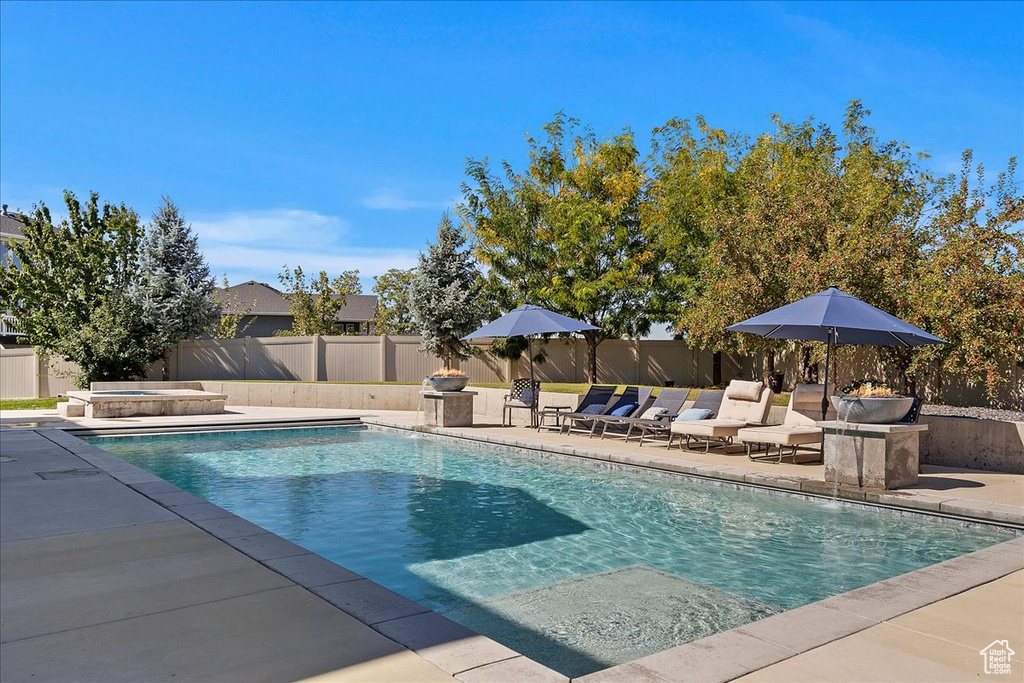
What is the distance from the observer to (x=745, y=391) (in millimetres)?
11672

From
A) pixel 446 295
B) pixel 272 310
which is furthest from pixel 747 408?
pixel 272 310

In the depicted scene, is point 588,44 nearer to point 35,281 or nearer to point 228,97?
point 228,97

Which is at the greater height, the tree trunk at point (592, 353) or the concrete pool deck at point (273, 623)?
the tree trunk at point (592, 353)

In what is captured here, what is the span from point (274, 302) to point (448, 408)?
32936mm

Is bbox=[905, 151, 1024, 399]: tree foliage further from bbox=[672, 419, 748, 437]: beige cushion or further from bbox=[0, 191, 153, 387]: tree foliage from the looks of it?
bbox=[0, 191, 153, 387]: tree foliage

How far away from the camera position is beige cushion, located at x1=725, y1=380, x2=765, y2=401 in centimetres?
1160

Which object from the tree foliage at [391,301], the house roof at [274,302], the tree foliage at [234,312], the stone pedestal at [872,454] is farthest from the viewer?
the house roof at [274,302]

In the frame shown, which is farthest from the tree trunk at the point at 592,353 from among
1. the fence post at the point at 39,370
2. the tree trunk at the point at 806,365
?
the fence post at the point at 39,370

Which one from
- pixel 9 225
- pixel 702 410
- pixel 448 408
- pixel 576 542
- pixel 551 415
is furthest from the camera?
pixel 9 225

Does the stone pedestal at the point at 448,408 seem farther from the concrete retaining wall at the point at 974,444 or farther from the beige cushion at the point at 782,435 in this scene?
the concrete retaining wall at the point at 974,444

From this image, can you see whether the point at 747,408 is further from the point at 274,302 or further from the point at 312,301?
the point at 274,302

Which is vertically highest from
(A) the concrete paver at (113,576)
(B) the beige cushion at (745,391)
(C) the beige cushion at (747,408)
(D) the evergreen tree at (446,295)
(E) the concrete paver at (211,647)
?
(D) the evergreen tree at (446,295)

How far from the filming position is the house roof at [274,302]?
43.8m

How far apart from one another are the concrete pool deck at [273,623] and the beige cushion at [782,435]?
4.32m
